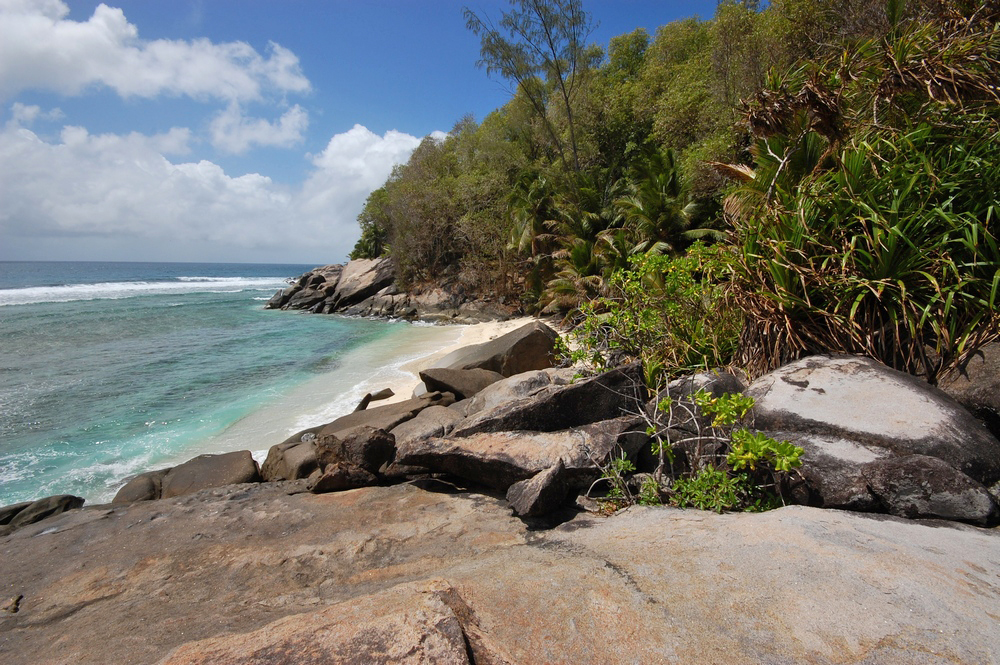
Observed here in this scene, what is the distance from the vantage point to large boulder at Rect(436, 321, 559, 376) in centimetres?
1000

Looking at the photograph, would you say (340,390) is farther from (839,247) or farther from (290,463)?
(839,247)

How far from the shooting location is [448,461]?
421cm

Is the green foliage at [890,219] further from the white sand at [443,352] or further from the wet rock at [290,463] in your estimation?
the white sand at [443,352]

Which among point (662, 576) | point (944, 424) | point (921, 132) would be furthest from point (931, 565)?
point (921, 132)

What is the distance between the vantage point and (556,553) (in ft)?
Result: 8.92

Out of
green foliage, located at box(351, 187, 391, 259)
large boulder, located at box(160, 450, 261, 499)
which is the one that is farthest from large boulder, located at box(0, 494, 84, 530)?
green foliage, located at box(351, 187, 391, 259)

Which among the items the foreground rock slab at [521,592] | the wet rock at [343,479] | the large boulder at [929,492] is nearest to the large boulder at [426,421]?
the wet rock at [343,479]

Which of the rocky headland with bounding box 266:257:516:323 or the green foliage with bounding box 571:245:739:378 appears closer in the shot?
the green foliage with bounding box 571:245:739:378

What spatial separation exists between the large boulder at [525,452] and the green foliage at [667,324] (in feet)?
3.00

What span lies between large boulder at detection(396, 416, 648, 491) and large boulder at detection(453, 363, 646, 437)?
109mm

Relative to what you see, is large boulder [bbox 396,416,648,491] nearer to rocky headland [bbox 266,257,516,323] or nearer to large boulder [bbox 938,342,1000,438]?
large boulder [bbox 938,342,1000,438]

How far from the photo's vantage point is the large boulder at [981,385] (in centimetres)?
329

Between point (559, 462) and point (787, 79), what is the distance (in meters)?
4.81

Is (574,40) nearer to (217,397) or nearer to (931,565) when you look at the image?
(217,397)
